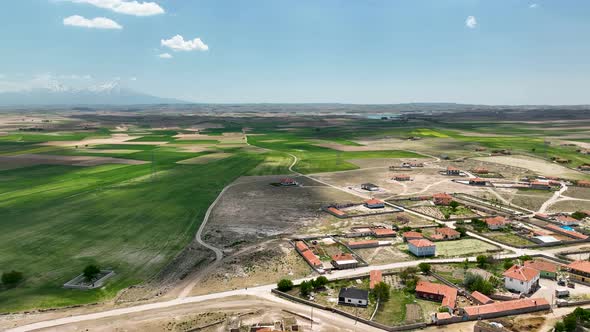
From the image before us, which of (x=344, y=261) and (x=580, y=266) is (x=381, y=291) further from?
(x=580, y=266)

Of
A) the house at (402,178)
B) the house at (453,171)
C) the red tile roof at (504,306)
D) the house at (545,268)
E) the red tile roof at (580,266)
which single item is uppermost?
the house at (453,171)

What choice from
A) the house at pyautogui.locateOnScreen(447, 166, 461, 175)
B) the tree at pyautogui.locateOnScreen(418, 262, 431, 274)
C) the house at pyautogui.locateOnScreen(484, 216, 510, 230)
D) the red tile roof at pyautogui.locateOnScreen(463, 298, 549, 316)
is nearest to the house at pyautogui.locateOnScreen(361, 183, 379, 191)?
the house at pyautogui.locateOnScreen(447, 166, 461, 175)

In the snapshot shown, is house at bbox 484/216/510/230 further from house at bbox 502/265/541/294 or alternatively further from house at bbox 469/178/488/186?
house at bbox 469/178/488/186

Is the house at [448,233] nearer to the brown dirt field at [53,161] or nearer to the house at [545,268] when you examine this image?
the house at [545,268]

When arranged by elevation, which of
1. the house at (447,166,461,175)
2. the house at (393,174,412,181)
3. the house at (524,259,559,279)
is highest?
the house at (447,166,461,175)

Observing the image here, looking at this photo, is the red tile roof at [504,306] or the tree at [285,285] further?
the tree at [285,285]

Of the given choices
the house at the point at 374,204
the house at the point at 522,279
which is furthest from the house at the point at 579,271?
the house at the point at 374,204

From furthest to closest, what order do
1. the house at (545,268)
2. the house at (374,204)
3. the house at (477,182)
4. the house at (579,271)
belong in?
the house at (477,182)
the house at (374,204)
the house at (545,268)
the house at (579,271)

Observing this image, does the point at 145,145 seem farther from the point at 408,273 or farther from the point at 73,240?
the point at 408,273
